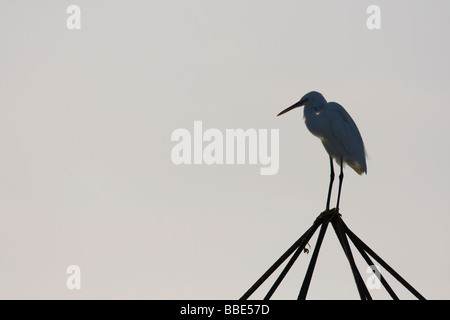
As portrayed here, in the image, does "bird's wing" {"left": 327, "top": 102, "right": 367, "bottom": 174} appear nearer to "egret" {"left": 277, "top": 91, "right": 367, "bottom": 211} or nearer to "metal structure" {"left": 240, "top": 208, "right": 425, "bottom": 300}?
"egret" {"left": 277, "top": 91, "right": 367, "bottom": 211}

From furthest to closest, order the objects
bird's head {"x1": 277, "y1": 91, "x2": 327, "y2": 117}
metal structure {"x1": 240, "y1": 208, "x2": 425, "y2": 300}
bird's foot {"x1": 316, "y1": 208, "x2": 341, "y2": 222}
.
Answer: bird's head {"x1": 277, "y1": 91, "x2": 327, "y2": 117}, bird's foot {"x1": 316, "y1": 208, "x2": 341, "y2": 222}, metal structure {"x1": 240, "y1": 208, "x2": 425, "y2": 300}

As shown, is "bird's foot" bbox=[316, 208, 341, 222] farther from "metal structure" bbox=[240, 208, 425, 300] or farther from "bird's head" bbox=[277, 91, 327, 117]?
"bird's head" bbox=[277, 91, 327, 117]

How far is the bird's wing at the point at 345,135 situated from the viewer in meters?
15.6

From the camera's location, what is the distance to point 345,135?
1564 centimetres

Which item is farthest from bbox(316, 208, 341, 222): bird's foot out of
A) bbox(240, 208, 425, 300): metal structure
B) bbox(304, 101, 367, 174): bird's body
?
bbox(304, 101, 367, 174): bird's body

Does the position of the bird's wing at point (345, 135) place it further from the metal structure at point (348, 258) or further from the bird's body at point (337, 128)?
the metal structure at point (348, 258)

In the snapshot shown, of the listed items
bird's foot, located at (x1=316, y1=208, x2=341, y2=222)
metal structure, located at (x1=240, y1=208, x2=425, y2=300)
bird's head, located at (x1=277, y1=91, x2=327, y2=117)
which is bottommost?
metal structure, located at (x1=240, y1=208, x2=425, y2=300)

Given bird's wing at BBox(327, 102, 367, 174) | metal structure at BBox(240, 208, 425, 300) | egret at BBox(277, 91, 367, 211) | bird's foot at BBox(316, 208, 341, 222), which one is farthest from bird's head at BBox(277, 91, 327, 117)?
metal structure at BBox(240, 208, 425, 300)

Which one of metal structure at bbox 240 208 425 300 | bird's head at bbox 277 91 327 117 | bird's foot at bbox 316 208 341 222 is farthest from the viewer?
bird's head at bbox 277 91 327 117

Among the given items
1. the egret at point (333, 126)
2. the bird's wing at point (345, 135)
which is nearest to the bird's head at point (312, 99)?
the egret at point (333, 126)

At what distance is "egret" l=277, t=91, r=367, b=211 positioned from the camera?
1556cm

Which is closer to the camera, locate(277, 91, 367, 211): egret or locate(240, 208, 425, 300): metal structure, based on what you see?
locate(240, 208, 425, 300): metal structure

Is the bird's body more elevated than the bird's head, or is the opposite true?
the bird's head
